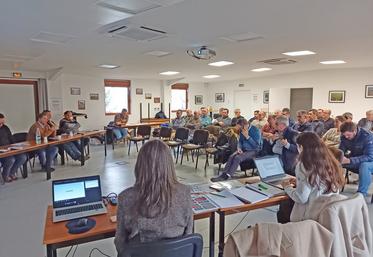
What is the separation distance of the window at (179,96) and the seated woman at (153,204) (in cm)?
1097

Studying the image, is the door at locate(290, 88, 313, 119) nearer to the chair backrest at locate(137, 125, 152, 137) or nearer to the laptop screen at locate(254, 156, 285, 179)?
the chair backrest at locate(137, 125, 152, 137)

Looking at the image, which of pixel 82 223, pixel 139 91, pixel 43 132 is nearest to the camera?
pixel 82 223

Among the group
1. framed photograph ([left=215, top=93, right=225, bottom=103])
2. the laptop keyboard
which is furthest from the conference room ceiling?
framed photograph ([left=215, top=93, right=225, bottom=103])

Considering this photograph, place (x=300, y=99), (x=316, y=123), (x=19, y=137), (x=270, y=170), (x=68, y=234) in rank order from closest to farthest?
(x=68, y=234)
(x=270, y=170)
(x=19, y=137)
(x=316, y=123)
(x=300, y=99)

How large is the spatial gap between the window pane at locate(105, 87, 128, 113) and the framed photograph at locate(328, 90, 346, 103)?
7210 mm

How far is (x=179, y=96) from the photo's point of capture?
12.9m

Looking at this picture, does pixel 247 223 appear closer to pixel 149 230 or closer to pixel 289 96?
pixel 149 230

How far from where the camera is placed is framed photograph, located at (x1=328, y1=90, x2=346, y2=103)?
27.8 feet

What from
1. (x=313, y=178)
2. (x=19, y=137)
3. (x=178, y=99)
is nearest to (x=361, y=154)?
(x=313, y=178)

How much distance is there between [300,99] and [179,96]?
17.0 feet

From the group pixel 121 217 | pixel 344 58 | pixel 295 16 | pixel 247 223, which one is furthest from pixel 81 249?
pixel 344 58

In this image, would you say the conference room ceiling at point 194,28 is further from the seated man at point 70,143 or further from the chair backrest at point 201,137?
the chair backrest at point 201,137

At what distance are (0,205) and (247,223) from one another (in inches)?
128

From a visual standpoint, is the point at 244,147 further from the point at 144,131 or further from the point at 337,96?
the point at 337,96
